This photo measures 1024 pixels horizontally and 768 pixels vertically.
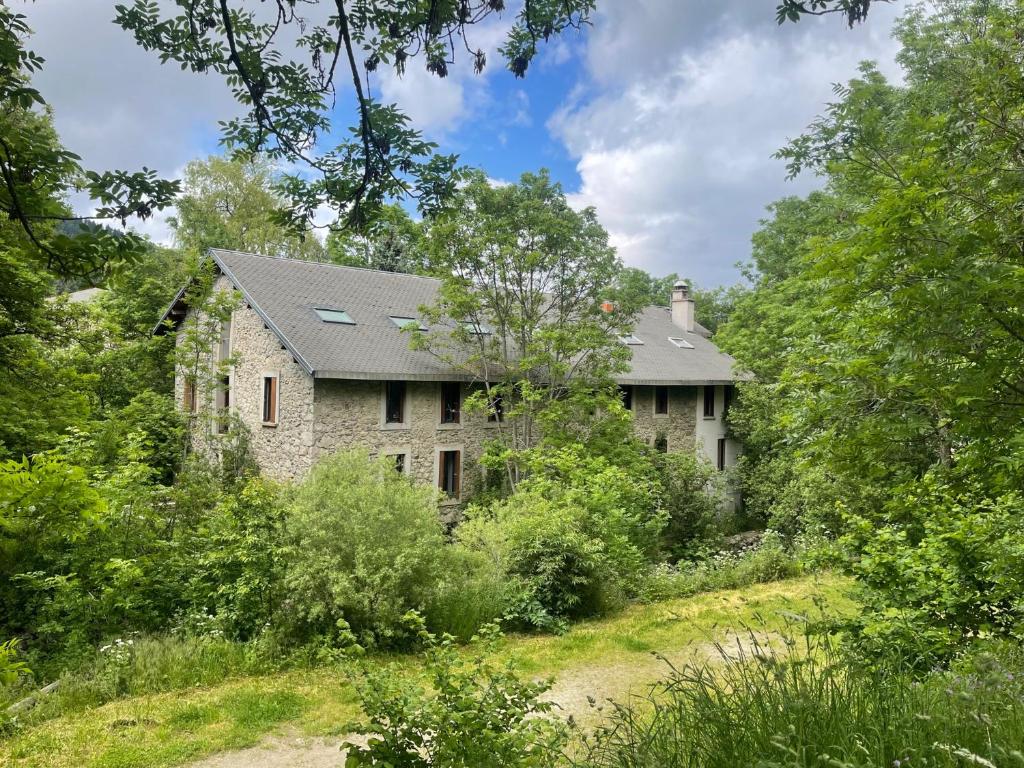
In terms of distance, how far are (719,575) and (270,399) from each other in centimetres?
1188

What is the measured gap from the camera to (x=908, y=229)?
11.8ft

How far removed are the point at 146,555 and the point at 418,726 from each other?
6480mm

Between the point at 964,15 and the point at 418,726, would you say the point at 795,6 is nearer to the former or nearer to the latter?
the point at 418,726

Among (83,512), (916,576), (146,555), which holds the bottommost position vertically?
(146,555)

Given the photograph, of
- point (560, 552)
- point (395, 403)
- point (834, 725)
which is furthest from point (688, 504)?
point (834, 725)

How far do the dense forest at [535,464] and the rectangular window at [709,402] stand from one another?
738 centimetres

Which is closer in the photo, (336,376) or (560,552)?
(560,552)

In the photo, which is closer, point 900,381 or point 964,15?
point 900,381

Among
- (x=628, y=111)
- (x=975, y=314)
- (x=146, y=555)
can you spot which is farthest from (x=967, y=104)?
(x=146, y=555)

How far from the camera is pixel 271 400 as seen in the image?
55.3 ft

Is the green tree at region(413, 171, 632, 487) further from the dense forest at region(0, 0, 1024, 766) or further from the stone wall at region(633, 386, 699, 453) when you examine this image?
the stone wall at region(633, 386, 699, 453)

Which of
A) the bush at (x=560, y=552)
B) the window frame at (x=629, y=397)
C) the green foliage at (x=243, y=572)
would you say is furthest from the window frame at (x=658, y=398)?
the green foliage at (x=243, y=572)

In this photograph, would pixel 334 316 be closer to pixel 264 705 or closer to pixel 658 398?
pixel 658 398

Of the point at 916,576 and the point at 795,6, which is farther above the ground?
the point at 795,6
